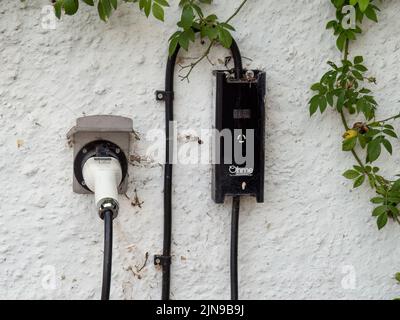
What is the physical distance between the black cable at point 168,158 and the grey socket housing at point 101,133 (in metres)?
0.11

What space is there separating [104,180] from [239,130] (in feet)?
1.26

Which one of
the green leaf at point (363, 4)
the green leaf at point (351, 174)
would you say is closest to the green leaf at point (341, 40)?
the green leaf at point (363, 4)

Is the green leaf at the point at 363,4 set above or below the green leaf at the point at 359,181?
above

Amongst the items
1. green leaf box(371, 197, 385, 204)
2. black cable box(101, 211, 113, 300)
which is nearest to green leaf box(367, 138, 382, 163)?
green leaf box(371, 197, 385, 204)

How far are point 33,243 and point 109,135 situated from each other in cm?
35

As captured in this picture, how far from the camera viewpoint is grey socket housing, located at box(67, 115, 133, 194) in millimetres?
1467

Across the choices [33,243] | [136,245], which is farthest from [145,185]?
[33,243]

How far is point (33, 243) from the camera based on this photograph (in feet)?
5.07

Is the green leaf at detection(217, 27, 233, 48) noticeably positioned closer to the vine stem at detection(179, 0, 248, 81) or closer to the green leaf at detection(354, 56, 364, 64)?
the vine stem at detection(179, 0, 248, 81)

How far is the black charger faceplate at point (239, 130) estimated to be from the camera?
1.55m

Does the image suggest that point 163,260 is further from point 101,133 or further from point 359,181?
point 359,181

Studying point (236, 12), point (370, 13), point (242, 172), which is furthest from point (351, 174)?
point (236, 12)

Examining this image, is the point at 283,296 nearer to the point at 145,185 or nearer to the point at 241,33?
the point at 145,185

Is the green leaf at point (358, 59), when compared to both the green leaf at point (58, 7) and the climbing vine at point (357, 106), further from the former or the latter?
the green leaf at point (58, 7)
